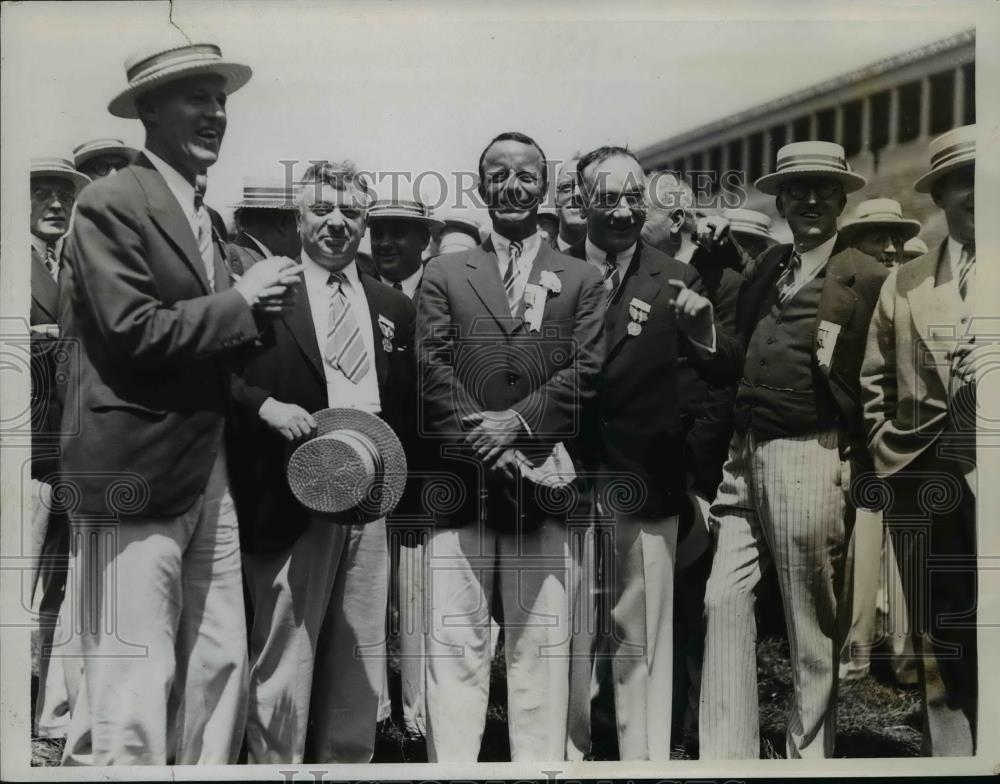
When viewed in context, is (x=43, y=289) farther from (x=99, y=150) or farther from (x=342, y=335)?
(x=342, y=335)

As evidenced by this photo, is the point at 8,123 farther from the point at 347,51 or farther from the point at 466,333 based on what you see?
the point at 466,333

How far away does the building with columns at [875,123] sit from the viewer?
4367 mm

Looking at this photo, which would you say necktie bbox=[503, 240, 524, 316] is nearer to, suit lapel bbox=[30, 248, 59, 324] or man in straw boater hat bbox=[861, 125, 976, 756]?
man in straw boater hat bbox=[861, 125, 976, 756]

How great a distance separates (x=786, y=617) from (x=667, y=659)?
504 millimetres

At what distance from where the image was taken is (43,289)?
14.0ft

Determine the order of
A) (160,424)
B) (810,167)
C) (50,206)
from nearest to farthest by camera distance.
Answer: (160,424), (50,206), (810,167)

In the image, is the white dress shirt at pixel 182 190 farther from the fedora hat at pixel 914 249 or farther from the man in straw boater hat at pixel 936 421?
the fedora hat at pixel 914 249

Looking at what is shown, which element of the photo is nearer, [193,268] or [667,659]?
[193,268]

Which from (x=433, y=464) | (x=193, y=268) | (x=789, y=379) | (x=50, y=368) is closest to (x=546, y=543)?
(x=433, y=464)

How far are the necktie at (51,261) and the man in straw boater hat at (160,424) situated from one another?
0.09 metres

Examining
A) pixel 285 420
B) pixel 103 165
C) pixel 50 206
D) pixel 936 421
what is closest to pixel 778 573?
pixel 936 421

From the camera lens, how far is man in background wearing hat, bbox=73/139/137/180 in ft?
13.8

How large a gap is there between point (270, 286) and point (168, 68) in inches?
36.1

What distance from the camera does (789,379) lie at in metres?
4.36
